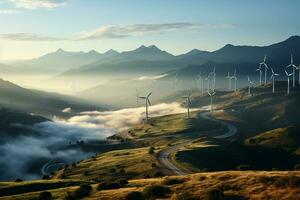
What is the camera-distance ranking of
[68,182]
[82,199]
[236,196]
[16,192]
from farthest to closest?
1. [68,182]
2. [16,192]
3. [82,199]
4. [236,196]

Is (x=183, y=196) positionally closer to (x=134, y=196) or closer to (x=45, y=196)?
(x=134, y=196)

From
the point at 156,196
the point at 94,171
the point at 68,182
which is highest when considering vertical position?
the point at 156,196

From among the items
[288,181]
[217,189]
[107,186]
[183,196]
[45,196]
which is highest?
[288,181]

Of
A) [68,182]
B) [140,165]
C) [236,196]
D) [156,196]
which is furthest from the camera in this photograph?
[140,165]

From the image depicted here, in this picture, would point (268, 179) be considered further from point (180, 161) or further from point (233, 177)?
point (180, 161)

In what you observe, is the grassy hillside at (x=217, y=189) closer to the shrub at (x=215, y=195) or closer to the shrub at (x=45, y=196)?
the shrub at (x=215, y=195)

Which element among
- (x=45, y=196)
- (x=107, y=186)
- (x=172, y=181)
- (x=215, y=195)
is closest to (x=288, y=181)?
(x=215, y=195)

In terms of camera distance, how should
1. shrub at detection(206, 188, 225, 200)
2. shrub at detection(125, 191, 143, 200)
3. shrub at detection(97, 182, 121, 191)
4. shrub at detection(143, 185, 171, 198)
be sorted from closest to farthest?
shrub at detection(206, 188, 225, 200)
shrub at detection(125, 191, 143, 200)
shrub at detection(143, 185, 171, 198)
shrub at detection(97, 182, 121, 191)

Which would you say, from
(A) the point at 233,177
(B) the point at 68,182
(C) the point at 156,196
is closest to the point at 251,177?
(A) the point at 233,177

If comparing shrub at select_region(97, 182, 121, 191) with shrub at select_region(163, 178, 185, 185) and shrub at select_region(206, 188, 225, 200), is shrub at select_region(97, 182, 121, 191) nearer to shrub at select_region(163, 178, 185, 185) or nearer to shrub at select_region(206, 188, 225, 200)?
shrub at select_region(163, 178, 185, 185)

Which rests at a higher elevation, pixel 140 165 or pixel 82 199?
pixel 82 199

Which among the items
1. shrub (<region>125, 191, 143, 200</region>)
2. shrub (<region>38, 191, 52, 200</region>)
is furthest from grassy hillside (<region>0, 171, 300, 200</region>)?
shrub (<region>38, 191, 52, 200</region>)
